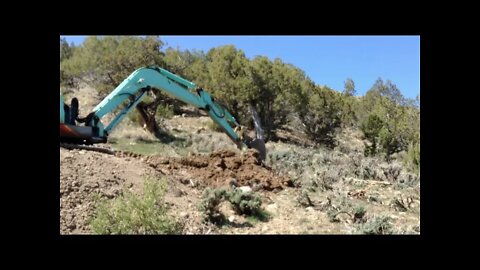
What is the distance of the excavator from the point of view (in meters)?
8.93

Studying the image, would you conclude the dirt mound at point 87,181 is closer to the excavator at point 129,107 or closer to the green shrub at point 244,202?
the excavator at point 129,107

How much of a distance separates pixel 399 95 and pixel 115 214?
897 inches

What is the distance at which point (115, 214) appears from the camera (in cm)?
499

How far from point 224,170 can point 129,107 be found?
99.6 inches

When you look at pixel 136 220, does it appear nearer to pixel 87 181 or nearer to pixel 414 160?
pixel 87 181

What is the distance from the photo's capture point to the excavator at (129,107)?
8934mm

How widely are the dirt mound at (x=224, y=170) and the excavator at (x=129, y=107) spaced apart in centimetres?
123

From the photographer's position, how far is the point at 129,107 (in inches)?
403

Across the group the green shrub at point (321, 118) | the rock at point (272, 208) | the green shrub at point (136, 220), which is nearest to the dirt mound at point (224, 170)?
the rock at point (272, 208)

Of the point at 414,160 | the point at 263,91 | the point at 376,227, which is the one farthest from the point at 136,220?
the point at 263,91

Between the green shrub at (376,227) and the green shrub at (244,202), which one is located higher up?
the green shrub at (244,202)

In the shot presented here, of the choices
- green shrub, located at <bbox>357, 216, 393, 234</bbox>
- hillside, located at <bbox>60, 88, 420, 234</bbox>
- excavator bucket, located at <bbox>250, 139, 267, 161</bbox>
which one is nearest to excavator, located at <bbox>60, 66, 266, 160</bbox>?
excavator bucket, located at <bbox>250, 139, 267, 161</bbox>
